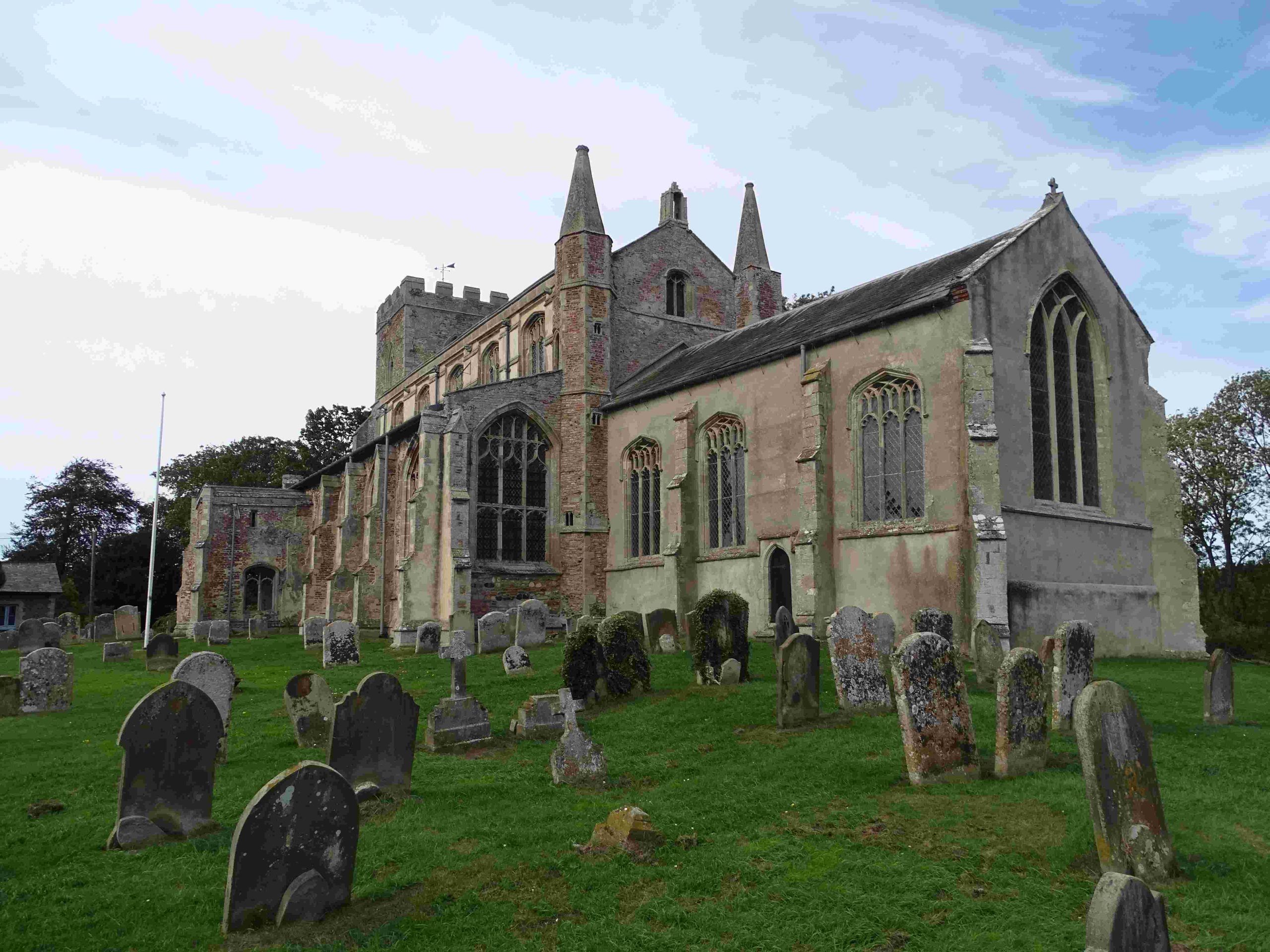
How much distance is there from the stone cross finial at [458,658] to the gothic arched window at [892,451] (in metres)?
8.73

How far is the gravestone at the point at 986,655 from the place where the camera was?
41.1ft

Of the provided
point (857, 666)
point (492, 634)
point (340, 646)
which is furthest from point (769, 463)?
point (857, 666)

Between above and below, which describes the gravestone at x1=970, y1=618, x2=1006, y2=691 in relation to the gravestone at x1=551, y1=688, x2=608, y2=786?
above

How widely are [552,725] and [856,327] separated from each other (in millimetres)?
11880

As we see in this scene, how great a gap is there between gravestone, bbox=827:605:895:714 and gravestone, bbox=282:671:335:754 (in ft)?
19.5

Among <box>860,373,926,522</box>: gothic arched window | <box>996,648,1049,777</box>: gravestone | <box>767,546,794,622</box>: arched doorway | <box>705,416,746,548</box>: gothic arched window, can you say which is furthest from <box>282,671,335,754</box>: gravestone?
<box>705,416,746,548</box>: gothic arched window

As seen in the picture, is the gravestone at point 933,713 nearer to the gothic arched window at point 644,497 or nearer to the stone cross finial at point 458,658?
the stone cross finial at point 458,658

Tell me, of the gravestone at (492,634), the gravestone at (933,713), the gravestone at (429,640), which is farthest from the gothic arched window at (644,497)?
the gravestone at (933,713)

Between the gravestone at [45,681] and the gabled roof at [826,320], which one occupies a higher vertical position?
the gabled roof at [826,320]

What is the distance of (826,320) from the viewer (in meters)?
21.6

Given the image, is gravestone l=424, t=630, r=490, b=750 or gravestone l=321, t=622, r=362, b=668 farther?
gravestone l=321, t=622, r=362, b=668

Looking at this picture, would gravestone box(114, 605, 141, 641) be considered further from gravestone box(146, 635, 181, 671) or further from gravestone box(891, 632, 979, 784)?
gravestone box(891, 632, 979, 784)

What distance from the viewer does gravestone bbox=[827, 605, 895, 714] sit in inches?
426

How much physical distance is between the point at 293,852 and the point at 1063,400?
1816 cm
